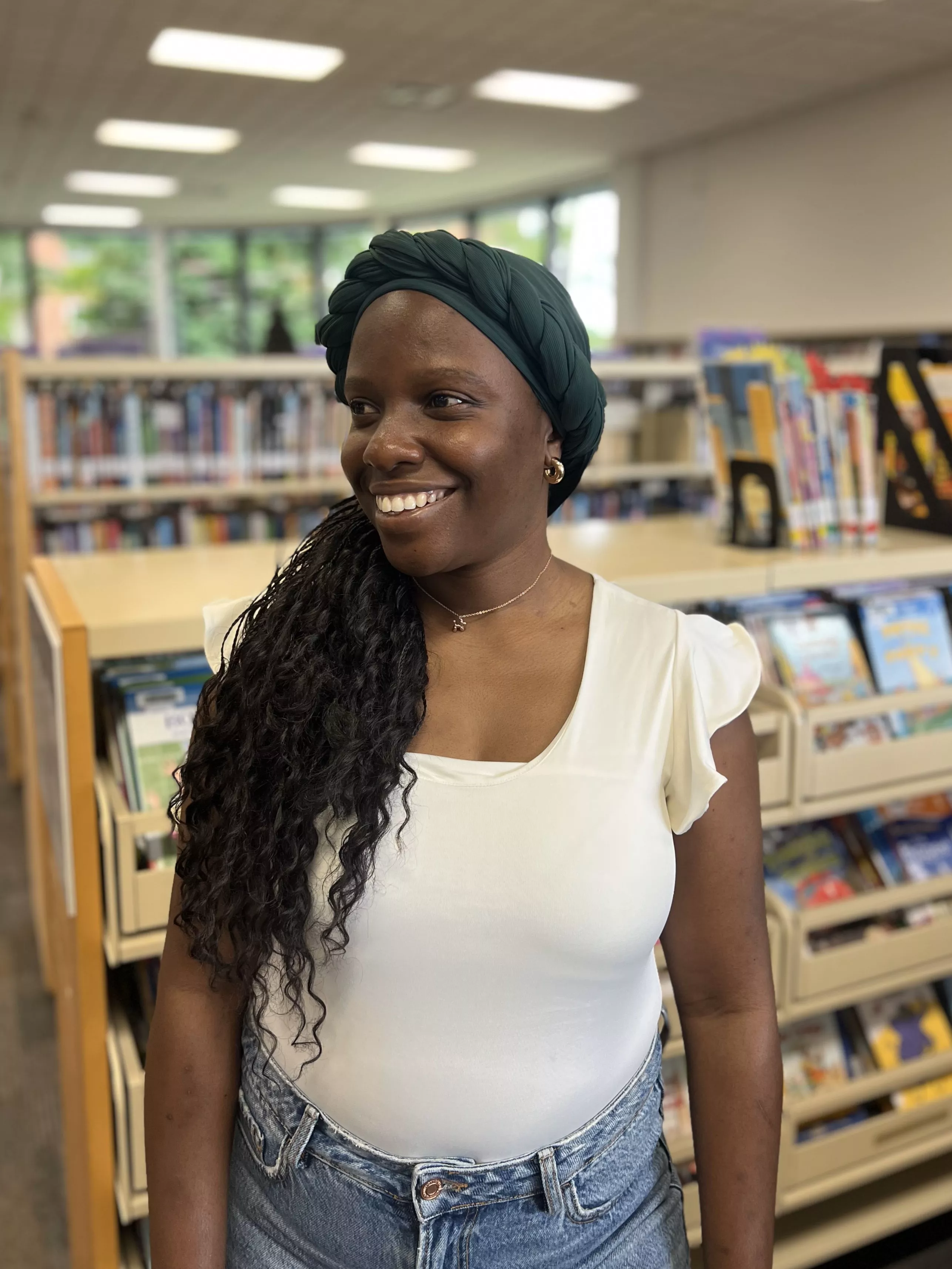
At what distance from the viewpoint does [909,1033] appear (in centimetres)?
201

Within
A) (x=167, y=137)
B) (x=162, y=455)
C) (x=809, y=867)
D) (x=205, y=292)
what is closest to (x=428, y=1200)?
(x=809, y=867)

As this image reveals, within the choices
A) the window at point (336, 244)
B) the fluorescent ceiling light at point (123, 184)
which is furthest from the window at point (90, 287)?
the fluorescent ceiling light at point (123, 184)

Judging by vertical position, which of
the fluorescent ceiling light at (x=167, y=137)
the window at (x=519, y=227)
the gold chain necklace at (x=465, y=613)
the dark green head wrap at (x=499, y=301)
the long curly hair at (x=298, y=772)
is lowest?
the long curly hair at (x=298, y=772)

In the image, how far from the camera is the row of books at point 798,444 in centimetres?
181

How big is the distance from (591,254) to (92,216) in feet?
17.4

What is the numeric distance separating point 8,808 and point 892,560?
398cm

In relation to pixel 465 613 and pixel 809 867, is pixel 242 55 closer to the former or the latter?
pixel 809 867

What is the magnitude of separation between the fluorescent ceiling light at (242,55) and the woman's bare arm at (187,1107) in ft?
19.0

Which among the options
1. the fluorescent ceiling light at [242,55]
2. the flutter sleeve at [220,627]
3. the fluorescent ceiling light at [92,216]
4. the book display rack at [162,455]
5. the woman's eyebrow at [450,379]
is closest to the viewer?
the woman's eyebrow at [450,379]

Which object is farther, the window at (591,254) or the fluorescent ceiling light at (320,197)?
the fluorescent ceiling light at (320,197)

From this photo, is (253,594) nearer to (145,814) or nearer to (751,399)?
(145,814)

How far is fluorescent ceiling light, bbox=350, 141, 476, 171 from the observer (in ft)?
27.9

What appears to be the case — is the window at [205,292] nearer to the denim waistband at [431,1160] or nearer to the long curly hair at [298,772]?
the long curly hair at [298,772]

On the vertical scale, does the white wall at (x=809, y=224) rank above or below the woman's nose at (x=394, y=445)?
above
